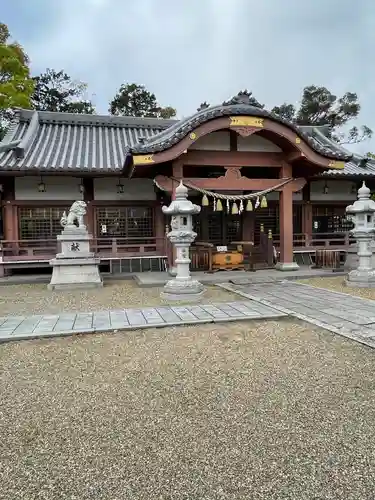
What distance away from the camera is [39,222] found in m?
12.7

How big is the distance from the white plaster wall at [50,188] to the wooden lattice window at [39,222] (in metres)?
0.41

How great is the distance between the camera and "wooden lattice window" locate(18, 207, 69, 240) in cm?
1255

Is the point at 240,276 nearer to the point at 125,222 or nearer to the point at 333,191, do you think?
the point at 125,222

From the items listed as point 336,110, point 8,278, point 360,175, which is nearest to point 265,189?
point 360,175

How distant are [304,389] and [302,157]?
9059 millimetres

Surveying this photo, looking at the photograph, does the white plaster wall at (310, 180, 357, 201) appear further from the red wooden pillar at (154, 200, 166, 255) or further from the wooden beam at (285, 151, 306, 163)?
the red wooden pillar at (154, 200, 166, 255)

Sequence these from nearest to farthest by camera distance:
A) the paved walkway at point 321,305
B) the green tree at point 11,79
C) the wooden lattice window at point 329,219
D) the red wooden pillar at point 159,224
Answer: the paved walkway at point 321,305
the red wooden pillar at point 159,224
the wooden lattice window at point 329,219
the green tree at point 11,79

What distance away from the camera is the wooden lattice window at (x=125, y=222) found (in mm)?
13109

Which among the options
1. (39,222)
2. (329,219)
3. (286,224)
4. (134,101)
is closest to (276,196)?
(329,219)

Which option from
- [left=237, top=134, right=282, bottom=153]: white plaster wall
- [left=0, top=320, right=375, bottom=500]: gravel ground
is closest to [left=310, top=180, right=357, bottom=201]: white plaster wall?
[left=237, top=134, right=282, bottom=153]: white plaster wall

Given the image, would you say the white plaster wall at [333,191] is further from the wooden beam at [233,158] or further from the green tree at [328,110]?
the green tree at [328,110]

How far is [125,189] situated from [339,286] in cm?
781

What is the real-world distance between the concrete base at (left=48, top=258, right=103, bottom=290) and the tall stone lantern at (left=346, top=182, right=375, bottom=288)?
672 centimetres

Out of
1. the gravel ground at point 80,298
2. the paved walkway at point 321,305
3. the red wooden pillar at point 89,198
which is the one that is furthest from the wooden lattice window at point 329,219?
the red wooden pillar at point 89,198
